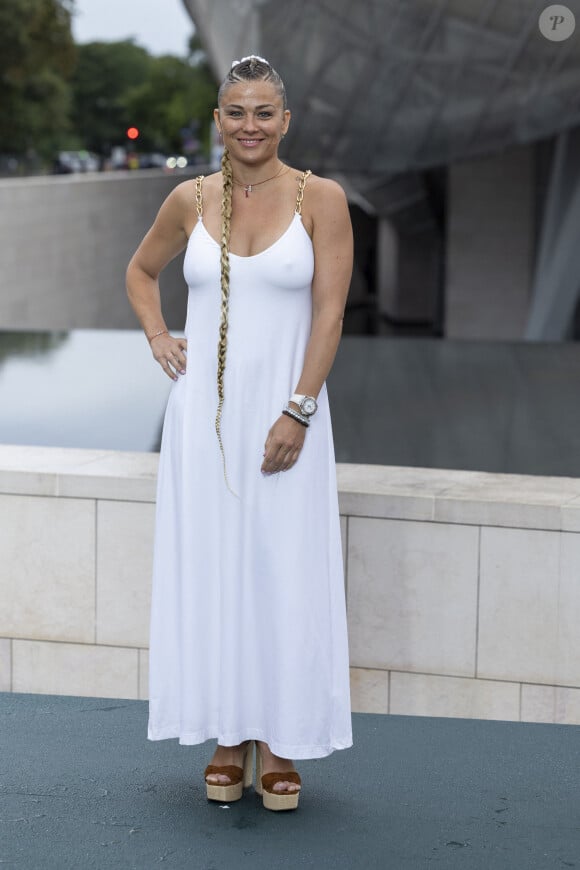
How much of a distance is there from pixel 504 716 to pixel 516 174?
2377cm

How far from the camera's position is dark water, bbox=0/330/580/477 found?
10.8 m

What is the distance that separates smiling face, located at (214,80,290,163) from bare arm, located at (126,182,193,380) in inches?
8.4

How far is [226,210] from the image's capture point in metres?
3.50

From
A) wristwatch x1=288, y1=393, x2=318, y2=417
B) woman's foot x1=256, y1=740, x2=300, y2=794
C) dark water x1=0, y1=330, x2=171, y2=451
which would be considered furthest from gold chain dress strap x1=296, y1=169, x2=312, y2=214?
dark water x1=0, y1=330, x2=171, y2=451

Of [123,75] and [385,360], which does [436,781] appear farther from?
[123,75]

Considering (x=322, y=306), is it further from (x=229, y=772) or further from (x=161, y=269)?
(x=229, y=772)

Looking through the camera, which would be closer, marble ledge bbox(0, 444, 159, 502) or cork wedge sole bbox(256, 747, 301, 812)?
cork wedge sole bbox(256, 747, 301, 812)

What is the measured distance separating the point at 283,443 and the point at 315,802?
109 centimetres

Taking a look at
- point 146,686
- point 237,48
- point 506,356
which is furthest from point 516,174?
point 146,686

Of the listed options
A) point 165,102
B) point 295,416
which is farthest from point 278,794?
point 165,102

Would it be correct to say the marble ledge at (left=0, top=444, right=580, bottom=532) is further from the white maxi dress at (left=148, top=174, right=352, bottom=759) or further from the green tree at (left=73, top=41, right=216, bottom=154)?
the green tree at (left=73, top=41, right=216, bottom=154)

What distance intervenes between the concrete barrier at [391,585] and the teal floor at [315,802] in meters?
0.16

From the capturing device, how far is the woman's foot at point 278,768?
3.61 m

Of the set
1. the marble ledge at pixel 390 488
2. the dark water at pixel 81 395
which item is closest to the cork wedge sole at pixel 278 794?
the marble ledge at pixel 390 488
